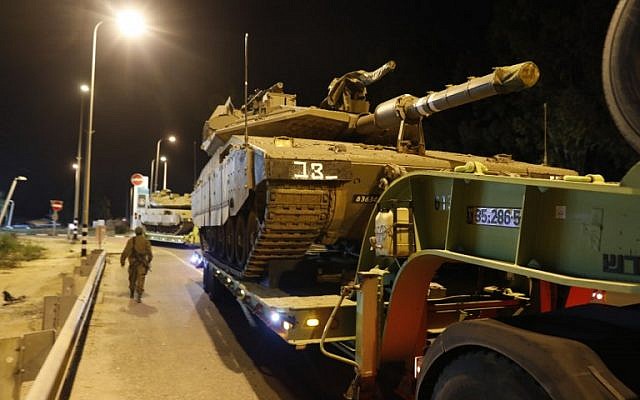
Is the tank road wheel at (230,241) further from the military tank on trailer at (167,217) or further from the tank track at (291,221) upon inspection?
the military tank on trailer at (167,217)

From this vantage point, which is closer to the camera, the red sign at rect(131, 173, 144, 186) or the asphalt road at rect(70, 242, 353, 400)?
the asphalt road at rect(70, 242, 353, 400)

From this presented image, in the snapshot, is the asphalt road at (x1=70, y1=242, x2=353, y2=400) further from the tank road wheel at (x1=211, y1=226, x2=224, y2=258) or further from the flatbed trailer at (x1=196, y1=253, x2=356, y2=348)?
the tank road wheel at (x1=211, y1=226, x2=224, y2=258)

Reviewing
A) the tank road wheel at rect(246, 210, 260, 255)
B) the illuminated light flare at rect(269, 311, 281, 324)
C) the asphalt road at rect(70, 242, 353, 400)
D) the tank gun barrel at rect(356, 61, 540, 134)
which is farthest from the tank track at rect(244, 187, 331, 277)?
the tank gun barrel at rect(356, 61, 540, 134)

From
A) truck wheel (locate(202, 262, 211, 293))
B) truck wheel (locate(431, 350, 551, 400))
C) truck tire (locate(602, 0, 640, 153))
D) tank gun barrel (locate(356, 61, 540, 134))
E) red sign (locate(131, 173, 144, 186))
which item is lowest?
truck wheel (locate(202, 262, 211, 293))

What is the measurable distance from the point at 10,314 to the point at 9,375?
6591 millimetres

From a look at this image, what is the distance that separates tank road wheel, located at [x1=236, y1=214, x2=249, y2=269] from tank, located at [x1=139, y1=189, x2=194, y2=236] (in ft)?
62.1

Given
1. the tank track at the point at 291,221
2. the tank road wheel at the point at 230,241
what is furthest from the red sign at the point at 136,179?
the tank track at the point at 291,221

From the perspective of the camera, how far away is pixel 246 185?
6262 millimetres

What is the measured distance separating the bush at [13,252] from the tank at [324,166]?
41.2 ft

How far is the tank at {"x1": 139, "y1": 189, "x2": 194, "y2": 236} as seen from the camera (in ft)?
90.0

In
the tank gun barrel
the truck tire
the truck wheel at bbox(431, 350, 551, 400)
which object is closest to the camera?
the truck tire

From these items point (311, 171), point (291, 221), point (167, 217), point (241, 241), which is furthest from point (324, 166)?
point (167, 217)

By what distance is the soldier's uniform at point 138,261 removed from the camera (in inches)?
449

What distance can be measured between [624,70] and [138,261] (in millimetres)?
10859
